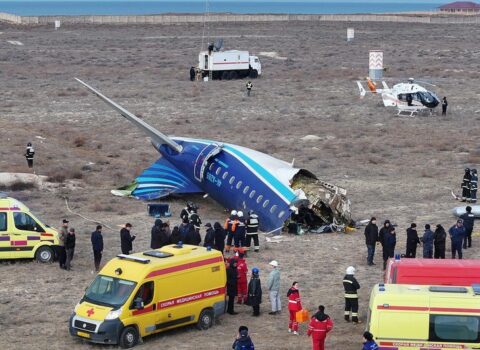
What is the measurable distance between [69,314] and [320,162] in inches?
801

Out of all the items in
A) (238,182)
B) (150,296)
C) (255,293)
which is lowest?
Result: (255,293)

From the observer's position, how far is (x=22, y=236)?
82.8 feet

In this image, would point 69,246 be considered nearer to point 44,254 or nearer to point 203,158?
point 44,254

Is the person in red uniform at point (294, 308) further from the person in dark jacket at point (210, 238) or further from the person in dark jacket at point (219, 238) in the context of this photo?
the person in dark jacket at point (219, 238)

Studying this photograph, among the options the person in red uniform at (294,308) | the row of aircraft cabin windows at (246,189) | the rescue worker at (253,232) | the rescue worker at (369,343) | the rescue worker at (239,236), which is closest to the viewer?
the rescue worker at (369,343)

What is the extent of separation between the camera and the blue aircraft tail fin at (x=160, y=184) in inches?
1294

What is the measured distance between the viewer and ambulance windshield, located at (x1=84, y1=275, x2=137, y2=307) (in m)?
19.3

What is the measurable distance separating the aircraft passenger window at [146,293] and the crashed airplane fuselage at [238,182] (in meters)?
9.37

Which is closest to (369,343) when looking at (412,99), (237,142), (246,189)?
(246,189)

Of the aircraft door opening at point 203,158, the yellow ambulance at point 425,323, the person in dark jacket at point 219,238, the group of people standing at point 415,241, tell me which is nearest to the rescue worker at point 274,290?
the person in dark jacket at point 219,238

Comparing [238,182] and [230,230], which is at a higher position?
[238,182]

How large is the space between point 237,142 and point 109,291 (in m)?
26.4

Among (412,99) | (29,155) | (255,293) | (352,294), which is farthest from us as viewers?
(412,99)

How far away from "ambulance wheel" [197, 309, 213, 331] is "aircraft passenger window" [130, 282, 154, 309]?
4.83 feet
